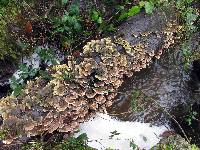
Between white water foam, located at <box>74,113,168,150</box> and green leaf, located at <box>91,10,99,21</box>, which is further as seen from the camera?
green leaf, located at <box>91,10,99,21</box>

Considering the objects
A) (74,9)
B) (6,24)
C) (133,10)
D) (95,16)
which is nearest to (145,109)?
(133,10)

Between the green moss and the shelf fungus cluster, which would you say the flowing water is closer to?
the shelf fungus cluster

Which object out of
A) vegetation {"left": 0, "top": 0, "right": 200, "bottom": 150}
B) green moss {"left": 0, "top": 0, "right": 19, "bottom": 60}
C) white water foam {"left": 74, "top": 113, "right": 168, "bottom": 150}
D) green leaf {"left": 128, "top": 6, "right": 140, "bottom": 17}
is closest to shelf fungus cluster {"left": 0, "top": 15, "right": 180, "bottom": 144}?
white water foam {"left": 74, "top": 113, "right": 168, "bottom": 150}

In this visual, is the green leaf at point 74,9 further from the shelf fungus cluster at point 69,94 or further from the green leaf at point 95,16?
the shelf fungus cluster at point 69,94

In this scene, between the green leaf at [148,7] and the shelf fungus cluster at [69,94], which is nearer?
the shelf fungus cluster at [69,94]

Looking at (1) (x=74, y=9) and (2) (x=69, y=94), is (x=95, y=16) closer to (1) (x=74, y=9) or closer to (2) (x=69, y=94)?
(1) (x=74, y=9)

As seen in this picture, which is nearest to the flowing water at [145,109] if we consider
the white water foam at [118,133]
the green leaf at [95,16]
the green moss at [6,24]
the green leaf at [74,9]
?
the white water foam at [118,133]

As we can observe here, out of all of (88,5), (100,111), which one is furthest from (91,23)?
(100,111)
